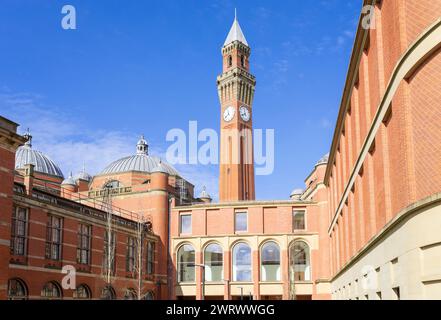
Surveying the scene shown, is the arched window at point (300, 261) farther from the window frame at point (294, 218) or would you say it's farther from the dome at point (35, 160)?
the dome at point (35, 160)

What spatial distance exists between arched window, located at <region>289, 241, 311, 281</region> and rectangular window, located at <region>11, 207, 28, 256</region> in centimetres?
2627

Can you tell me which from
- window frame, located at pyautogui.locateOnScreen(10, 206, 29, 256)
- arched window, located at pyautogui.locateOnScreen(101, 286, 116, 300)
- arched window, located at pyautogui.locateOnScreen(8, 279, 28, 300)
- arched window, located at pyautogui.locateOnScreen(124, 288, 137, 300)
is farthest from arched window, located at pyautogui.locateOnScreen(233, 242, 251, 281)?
arched window, located at pyautogui.locateOnScreen(8, 279, 28, 300)

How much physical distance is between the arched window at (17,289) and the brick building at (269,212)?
7 cm

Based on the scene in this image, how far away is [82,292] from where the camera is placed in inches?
1646

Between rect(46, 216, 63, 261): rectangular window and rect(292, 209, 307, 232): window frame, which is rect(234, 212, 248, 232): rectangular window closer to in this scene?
rect(292, 209, 307, 232): window frame

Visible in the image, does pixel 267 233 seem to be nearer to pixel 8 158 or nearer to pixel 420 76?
pixel 8 158

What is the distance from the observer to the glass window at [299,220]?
54.4 metres

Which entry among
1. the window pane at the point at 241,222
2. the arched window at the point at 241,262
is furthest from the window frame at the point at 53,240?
the window pane at the point at 241,222

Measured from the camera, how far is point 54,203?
1521 inches

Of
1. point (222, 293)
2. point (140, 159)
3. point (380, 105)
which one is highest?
point (140, 159)

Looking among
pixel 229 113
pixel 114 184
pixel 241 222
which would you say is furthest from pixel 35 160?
pixel 241 222

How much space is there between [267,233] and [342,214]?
22676mm
